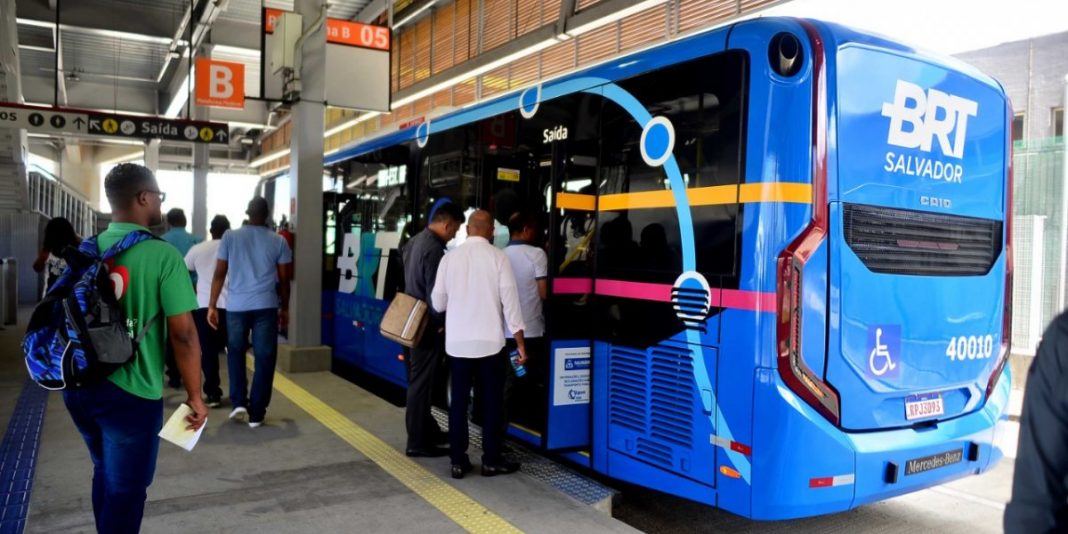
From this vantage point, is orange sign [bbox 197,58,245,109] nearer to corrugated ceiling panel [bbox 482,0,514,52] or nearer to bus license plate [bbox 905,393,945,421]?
corrugated ceiling panel [bbox 482,0,514,52]

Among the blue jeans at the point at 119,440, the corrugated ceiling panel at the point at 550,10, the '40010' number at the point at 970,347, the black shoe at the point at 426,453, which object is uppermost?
the corrugated ceiling panel at the point at 550,10

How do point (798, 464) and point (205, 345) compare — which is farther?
point (205, 345)

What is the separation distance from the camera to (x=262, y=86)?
8867 mm

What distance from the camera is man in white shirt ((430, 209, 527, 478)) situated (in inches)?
186

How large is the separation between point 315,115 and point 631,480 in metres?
6.01

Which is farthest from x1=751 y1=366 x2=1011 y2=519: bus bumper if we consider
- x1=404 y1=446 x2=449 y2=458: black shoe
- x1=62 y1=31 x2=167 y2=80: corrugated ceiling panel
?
x1=62 y1=31 x2=167 y2=80: corrugated ceiling panel

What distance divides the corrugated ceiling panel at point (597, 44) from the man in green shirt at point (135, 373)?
765cm

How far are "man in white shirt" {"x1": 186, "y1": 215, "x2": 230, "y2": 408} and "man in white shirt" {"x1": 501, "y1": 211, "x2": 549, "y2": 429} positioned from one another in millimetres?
2984

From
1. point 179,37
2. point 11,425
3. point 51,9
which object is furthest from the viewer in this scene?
point 179,37

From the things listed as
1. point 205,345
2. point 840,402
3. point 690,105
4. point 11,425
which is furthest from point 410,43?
point 840,402

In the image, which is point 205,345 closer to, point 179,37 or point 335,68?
point 335,68

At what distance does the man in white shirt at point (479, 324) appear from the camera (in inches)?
186

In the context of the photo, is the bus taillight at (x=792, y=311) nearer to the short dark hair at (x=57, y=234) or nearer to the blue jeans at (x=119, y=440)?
the blue jeans at (x=119, y=440)

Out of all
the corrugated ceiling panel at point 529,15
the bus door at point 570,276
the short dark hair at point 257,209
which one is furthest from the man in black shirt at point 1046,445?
the corrugated ceiling panel at point 529,15
